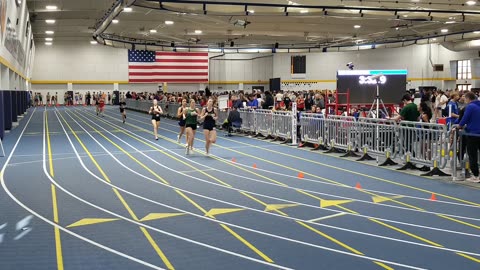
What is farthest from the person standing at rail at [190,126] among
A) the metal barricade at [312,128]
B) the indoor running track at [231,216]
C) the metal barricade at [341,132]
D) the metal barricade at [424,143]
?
the metal barricade at [424,143]

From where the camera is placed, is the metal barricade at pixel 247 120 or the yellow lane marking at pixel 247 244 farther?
the metal barricade at pixel 247 120

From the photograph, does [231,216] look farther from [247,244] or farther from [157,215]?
[247,244]

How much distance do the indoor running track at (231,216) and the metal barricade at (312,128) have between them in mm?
2128

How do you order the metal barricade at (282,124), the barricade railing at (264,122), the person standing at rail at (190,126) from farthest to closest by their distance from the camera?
the barricade railing at (264,122) < the metal barricade at (282,124) < the person standing at rail at (190,126)

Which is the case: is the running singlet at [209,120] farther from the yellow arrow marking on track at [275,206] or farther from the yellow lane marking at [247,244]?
the yellow lane marking at [247,244]

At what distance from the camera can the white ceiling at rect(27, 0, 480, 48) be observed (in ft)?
88.0

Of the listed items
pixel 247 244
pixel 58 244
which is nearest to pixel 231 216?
pixel 247 244

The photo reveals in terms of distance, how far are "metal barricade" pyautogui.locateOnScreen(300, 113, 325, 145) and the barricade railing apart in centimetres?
248

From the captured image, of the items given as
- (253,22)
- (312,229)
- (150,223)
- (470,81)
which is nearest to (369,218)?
(312,229)

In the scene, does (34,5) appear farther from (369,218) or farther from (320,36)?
(369,218)

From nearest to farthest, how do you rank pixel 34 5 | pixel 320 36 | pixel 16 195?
pixel 16 195 → pixel 34 5 → pixel 320 36

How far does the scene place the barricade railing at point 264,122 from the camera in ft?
63.2

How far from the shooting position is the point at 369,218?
24.4 feet

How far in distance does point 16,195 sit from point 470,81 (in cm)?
4385
